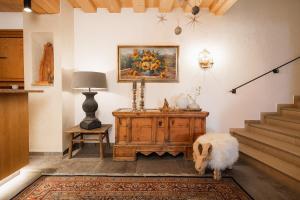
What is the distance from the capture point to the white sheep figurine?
2395 millimetres

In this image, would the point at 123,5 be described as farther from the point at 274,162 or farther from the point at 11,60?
the point at 274,162

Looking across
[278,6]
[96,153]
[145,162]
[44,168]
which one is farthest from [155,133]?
[278,6]

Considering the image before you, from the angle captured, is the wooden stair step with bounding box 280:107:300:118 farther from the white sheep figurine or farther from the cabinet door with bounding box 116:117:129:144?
the cabinet door with bounding box 116:117:129:144

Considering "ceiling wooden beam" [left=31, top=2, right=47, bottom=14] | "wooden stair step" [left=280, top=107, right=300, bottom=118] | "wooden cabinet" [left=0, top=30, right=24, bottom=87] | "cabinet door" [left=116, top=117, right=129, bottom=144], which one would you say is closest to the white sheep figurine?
"cabinet door" [left=116, top=117, right=129, bottom=144]

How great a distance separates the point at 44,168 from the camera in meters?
2.74

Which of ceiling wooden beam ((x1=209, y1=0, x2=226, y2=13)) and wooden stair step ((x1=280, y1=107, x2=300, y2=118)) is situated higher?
ceiling wooden beam ((x1=209, y1=0, x2=226, y2=13))

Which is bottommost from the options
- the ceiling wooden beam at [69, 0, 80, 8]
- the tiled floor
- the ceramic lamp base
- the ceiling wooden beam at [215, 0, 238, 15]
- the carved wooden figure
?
the tiled floor

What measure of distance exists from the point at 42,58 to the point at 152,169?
285 centimetres

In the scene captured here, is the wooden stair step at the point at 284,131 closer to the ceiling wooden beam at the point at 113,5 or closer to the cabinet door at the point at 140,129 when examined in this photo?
the cabinet door at the point at 140,129

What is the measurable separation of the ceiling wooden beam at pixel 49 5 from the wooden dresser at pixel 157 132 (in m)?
2.09

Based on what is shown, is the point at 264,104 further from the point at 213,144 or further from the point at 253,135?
the point at 213,144

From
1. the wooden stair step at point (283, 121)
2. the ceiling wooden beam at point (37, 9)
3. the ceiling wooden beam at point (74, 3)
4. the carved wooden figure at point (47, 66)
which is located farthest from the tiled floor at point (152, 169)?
the ceiling wooden beam at point (74, 3)

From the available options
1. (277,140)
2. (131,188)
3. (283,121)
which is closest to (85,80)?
(131,188)

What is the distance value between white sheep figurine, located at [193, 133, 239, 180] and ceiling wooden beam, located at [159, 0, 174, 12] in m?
2.55
